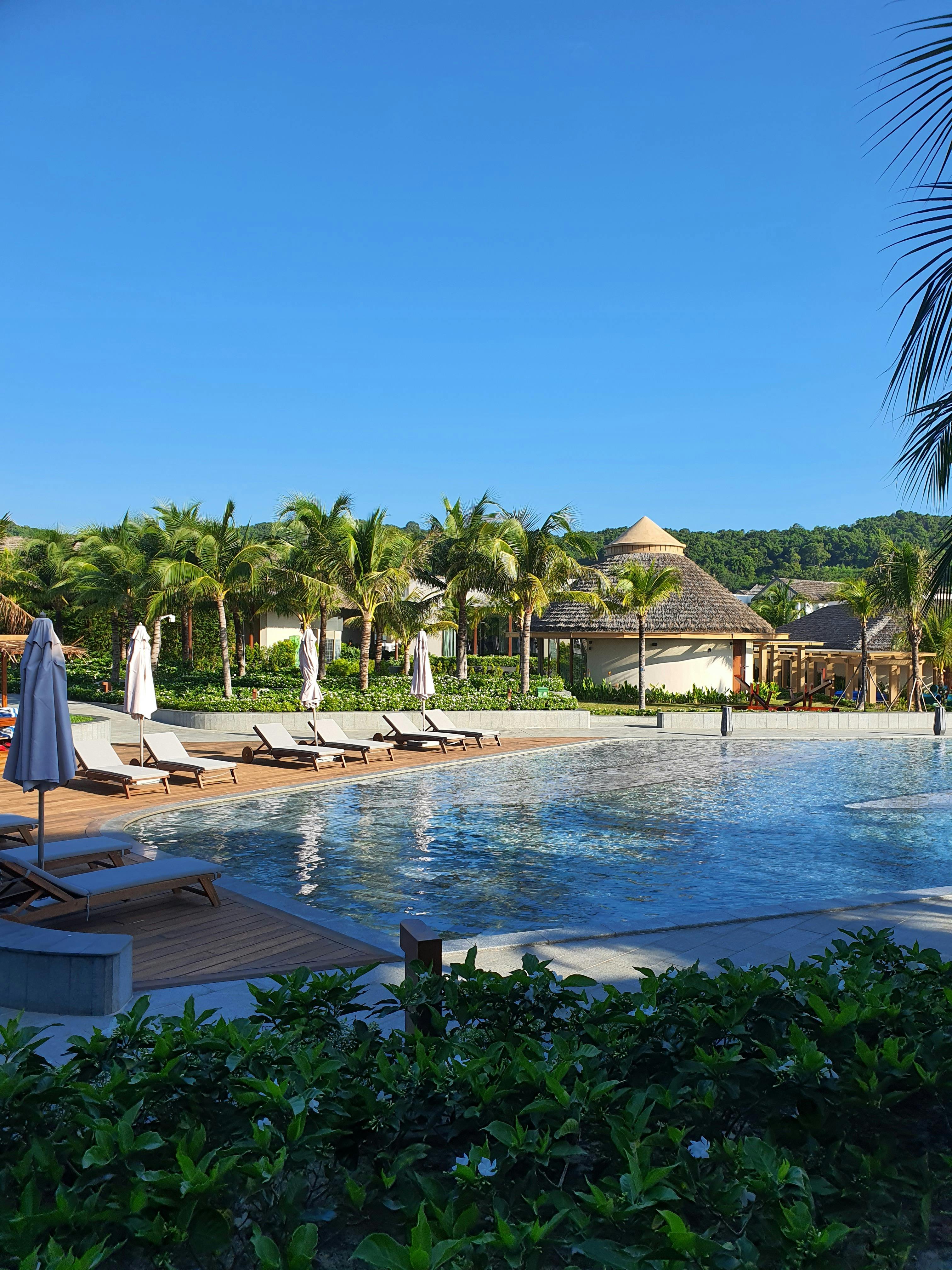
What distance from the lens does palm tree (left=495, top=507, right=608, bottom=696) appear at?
28.8 metres

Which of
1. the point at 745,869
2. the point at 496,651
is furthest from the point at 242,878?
the point at 496,651

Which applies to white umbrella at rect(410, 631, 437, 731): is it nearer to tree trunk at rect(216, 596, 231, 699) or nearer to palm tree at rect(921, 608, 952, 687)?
tree trunk at rect(216, 596, 231, 699)

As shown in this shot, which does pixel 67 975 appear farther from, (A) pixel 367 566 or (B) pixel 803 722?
(B) pixel 803 722

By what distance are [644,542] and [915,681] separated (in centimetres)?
1271

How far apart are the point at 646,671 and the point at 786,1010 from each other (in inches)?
1322

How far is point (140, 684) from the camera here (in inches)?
580

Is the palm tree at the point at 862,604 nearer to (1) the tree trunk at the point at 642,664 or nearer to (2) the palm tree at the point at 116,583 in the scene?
(1) the tree trunk at the point at 642,664

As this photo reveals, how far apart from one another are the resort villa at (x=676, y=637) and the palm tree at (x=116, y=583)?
15020mm

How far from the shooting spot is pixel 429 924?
796cm

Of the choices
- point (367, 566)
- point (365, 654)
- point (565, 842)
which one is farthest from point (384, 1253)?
point (367, 566)

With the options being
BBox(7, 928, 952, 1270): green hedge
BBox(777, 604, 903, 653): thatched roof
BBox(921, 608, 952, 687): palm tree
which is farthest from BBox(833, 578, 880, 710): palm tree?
BBox(7, 928, 952, 1270): green hedge

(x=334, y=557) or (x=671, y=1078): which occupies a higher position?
(x=334, y=557)

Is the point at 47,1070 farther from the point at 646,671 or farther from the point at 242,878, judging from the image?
the point at 646,671

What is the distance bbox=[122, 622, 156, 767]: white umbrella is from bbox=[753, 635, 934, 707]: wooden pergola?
2807 cm
